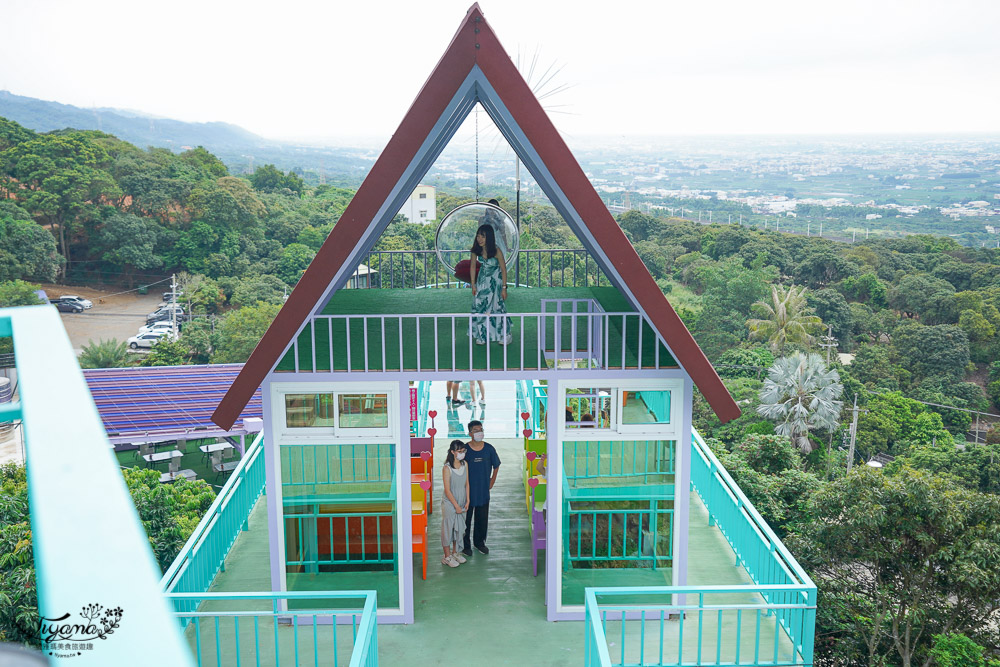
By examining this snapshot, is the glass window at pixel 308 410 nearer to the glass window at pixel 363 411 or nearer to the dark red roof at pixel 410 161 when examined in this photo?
the glass window at pixel 363 411

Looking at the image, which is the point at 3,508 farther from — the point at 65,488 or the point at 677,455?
the point at 65,488

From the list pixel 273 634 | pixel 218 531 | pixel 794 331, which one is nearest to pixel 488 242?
pixel 218 531

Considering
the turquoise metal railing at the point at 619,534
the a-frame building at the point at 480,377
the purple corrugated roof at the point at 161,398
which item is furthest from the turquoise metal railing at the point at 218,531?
the purple corrugated roof at the point at 161,398

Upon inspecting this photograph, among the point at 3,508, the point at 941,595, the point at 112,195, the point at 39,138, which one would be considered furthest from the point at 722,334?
the point at 39,138

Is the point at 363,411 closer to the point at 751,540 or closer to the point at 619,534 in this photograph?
the point at 619,534

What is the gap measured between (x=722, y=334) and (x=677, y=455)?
2038 inches

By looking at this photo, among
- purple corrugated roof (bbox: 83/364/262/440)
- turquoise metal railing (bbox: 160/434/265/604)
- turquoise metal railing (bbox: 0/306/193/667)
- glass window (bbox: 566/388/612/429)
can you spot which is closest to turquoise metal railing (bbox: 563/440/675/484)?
glass window (bbox: 566/388/612/429)

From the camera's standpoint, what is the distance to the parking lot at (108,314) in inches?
2842

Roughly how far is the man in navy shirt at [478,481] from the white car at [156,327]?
202 ft

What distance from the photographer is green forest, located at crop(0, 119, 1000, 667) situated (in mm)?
12766

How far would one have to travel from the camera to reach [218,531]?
8492mm

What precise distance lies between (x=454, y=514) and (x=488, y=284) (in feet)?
8.64

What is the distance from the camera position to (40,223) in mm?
73000

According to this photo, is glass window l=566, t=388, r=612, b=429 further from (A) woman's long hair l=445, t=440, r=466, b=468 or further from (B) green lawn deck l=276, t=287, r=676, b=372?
(A) woman's long hair l=445, t=440, r=466, b=468
